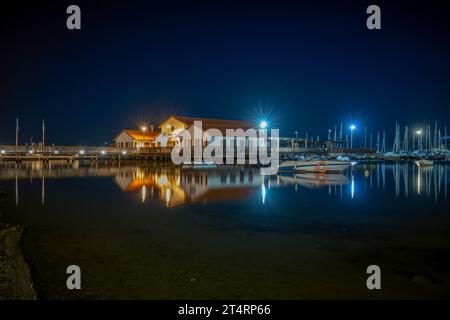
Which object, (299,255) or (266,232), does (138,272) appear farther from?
(266,232)

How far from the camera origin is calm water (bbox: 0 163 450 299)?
610cm

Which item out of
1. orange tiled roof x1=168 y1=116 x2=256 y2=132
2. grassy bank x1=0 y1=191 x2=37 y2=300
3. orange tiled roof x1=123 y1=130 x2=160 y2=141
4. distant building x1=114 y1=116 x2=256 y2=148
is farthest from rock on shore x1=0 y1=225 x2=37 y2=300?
orange tiled roof x1=123 y1=130 x2=160 y2=141

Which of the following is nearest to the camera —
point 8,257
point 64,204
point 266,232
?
point 8,257

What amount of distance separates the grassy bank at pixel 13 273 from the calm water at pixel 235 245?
20 centimetres

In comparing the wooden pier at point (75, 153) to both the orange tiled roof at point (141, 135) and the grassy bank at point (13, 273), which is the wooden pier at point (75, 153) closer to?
the orange tiled roof at point (141, 135)

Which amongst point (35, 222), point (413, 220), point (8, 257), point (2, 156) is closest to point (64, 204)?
point (35, 222)

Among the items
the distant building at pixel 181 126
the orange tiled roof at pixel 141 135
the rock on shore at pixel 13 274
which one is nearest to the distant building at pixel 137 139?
the orange tiled roof at pixel 141 135

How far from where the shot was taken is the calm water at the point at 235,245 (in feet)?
20.0

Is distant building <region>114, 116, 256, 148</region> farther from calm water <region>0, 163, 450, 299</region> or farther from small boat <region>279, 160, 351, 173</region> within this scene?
calm water <region>0, 163, 450, 299</region>

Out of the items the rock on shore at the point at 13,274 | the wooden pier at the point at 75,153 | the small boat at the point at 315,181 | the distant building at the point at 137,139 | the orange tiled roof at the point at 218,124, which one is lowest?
the rock on shore at the point at 13,274

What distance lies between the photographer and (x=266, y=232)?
9.89 meters

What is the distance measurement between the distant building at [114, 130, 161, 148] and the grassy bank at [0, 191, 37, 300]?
54198 millimetres

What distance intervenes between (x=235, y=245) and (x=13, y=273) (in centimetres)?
474

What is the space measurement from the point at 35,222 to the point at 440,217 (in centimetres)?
1379
